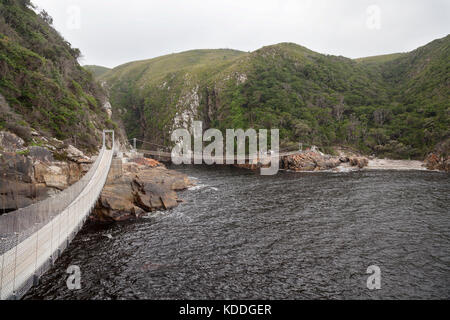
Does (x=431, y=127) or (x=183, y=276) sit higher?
(x=431, y=127)

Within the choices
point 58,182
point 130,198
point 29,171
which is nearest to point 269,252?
point 130,198

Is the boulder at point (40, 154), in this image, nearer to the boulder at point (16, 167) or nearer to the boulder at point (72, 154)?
the boulder at point (16, 167)

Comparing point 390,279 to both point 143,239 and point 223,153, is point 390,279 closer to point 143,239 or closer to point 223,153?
point 143,239

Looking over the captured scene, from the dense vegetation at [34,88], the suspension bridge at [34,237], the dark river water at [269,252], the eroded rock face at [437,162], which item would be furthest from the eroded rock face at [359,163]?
the suspension bridge at [34,237]

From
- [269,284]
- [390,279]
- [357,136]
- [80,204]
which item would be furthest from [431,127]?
[80,204]

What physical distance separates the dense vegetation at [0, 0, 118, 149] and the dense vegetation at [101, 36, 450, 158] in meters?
49.3

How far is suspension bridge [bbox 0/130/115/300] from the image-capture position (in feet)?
28.3

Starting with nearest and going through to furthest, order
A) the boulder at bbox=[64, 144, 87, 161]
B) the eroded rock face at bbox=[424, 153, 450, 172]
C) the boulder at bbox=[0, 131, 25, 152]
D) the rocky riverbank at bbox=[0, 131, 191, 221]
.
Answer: the rocky riverbank at bbox=[0, 131, 191, 221] < the boulder at bbox=[0, 131, 25, 152] < the boulder at bbox=[64, 144, 87, 161] < the eroded rock face at bbox=[424, 153, 450, 172]

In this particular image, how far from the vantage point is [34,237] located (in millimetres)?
10945

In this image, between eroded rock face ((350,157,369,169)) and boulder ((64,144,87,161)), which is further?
eroded rock face ((350,157,369,169))

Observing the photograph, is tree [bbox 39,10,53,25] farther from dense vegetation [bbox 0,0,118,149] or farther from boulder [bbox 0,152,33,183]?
boulder [bbox 0,152,33,183]

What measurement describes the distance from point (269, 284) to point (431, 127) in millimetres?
65859

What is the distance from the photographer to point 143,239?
56.2 ft

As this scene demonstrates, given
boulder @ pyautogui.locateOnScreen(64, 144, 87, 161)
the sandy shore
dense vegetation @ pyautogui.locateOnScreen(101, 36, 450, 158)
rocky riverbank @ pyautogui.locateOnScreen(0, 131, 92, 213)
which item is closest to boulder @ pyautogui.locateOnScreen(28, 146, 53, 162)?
rocky riverbank @ pyautogui.locateOnScreen(0, 131, 92, 213)
